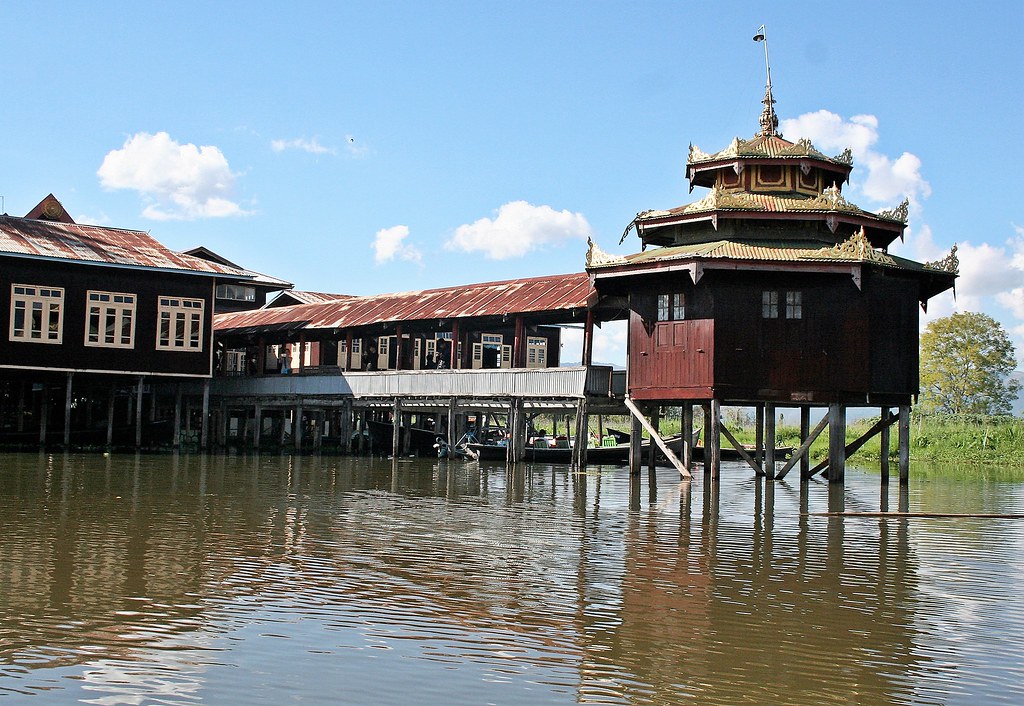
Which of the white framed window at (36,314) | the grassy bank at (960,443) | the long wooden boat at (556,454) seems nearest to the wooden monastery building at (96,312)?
the white framed window at (36,314)

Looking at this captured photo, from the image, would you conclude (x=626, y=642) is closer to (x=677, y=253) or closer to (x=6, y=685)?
(x=6, y=685)

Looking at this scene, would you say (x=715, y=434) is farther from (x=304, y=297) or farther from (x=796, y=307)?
(x=304, y=297)

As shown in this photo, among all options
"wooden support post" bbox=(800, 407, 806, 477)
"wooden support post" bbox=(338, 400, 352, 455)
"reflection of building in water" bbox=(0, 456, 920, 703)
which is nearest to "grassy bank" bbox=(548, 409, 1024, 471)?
"wooden support post" bbox=(800, 407, 806, 477)

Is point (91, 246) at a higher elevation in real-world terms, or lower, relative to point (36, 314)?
higher

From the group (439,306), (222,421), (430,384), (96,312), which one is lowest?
(222,421)

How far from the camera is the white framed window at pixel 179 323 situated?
45781mm

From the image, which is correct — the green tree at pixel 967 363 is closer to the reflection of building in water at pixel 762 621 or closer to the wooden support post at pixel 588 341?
the wooden support post at pixel 588 341

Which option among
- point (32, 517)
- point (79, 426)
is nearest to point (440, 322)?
point (79, 426)

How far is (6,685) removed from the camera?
8.49 meters

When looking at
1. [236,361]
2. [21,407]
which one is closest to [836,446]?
[21,407]

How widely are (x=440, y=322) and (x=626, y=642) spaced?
3190 centimetres

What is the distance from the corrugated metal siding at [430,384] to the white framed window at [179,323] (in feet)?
13.6

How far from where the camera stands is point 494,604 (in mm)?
11922

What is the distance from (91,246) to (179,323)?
4522 millimetres
